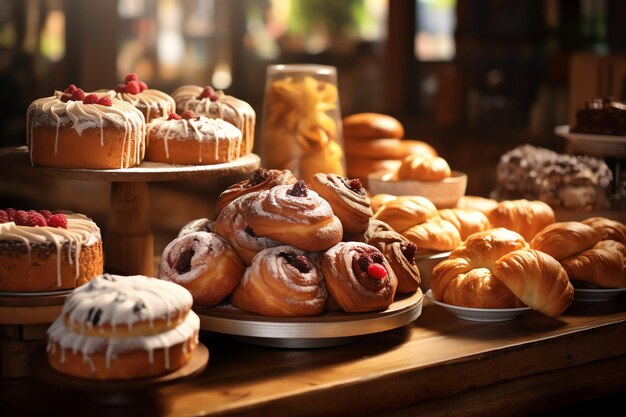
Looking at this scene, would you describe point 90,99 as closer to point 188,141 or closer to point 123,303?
point 188,141

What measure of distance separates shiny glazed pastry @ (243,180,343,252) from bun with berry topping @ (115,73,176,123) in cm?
65

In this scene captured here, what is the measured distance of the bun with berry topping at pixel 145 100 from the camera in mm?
2605

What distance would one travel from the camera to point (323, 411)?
187cm

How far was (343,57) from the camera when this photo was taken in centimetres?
840

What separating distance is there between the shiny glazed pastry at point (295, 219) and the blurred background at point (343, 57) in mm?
3767

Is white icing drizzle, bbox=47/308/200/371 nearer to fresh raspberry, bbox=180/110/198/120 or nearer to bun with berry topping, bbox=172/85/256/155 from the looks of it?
fresh raspberry, bbox=180/110/198/120

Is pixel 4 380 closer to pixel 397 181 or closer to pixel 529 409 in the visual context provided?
pixel 529 409

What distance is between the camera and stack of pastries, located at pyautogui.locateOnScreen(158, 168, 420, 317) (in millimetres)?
2012

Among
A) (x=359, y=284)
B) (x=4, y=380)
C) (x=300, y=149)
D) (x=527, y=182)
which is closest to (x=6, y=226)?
(x=4, y=380)

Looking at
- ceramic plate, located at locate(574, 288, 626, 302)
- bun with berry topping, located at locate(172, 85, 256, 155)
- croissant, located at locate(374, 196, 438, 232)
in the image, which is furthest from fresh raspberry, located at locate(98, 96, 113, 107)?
ceramic plate, located at locate(574, 288, 626, 302)

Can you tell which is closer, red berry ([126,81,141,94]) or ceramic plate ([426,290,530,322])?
ceramic plate ([426,290,530,322])

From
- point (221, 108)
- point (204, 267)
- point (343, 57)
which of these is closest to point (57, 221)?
point (204, 267)

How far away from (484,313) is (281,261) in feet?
2.04

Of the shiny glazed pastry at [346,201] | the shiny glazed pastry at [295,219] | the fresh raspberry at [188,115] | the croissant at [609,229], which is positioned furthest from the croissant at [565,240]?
the fresh raspberry at [188,115]
